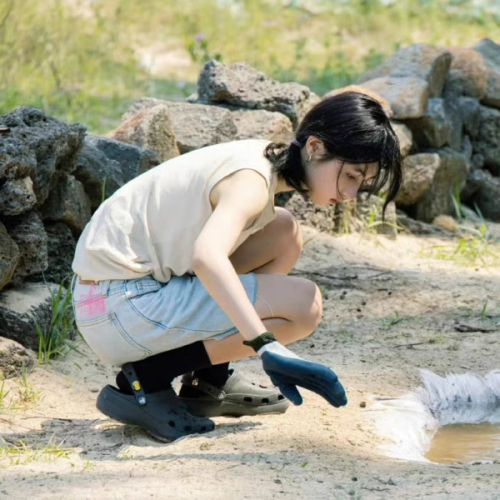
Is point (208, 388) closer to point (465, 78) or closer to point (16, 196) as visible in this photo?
point (16, 196)

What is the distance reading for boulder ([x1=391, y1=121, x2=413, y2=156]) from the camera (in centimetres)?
550

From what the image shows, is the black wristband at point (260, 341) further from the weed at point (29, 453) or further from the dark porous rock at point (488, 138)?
the dark porous rock at point (488, 138)

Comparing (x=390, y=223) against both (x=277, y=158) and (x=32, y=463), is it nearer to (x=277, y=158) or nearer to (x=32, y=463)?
(x=277, y=158)

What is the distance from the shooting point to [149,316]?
2.90 m

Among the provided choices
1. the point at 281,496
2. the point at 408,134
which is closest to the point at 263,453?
the point at 281,496

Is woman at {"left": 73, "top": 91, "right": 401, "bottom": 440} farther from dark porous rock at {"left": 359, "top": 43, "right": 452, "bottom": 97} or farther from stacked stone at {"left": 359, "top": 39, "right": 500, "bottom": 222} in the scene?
dark porous rock at {"left": 359, "top": 43, "right": 452, "bottom": 97}

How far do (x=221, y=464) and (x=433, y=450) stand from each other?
0.83 m

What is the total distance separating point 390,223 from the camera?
548 centimetres

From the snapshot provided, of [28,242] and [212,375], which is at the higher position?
[28,242]

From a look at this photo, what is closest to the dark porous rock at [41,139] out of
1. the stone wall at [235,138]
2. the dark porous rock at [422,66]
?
the stone wall at [235,138]

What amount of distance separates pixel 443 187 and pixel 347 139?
3262 millimetres

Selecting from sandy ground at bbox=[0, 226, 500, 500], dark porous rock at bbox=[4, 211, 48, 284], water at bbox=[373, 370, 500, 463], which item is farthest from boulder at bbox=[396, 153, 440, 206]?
dark porous rock at bbox=[4, 211, 48, 284]

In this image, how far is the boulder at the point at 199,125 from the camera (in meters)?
4.69

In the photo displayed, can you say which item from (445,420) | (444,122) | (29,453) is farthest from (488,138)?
(29,453)
